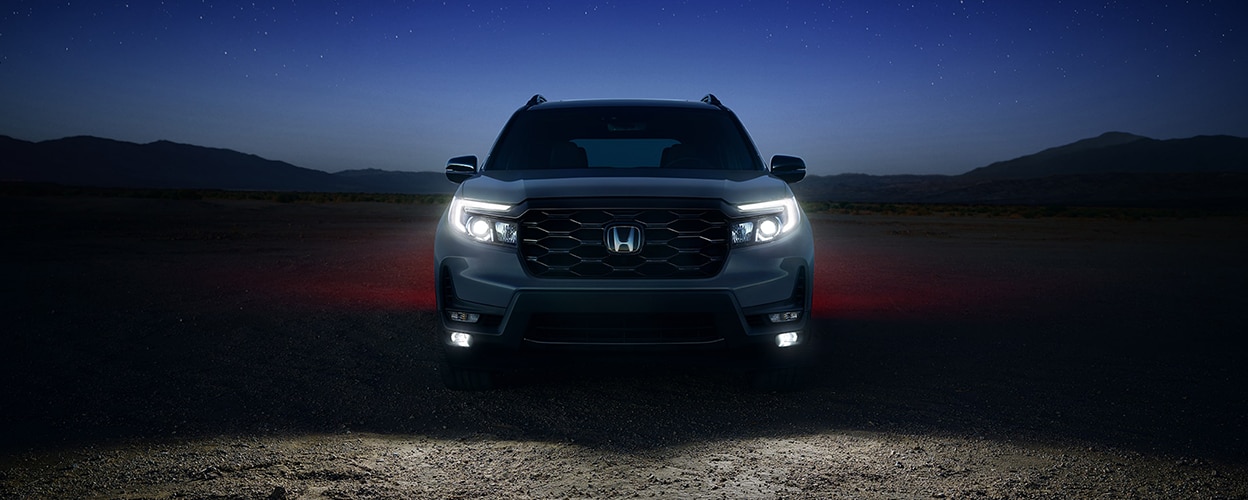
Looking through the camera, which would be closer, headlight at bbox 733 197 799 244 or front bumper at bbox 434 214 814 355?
front bumper at bbox 434 214 814 355

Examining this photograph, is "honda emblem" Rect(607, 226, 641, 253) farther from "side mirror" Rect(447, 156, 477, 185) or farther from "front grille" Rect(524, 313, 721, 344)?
"side mirror" Rect(447, 156, 477, 185)

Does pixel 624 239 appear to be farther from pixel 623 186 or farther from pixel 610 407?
pixel 610 407

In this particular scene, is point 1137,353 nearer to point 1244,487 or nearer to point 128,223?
point 1244,487

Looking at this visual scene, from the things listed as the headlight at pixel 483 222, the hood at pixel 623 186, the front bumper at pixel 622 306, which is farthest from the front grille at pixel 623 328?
the hood at pixel 623 186

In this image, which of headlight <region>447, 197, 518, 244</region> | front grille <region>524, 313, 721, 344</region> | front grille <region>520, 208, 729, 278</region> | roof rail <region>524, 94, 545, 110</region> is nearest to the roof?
roof rail <region>524, 94, 545, 110</region>

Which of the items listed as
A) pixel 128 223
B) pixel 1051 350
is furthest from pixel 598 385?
pixel 128 223

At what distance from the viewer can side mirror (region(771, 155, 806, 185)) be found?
18.8 ft

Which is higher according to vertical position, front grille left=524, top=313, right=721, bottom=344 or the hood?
the hood

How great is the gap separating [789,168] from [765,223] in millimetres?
1185

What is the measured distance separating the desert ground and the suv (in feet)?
1.23

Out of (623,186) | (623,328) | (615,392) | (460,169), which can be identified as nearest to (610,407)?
(615,392)

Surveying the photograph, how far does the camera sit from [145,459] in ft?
12.5

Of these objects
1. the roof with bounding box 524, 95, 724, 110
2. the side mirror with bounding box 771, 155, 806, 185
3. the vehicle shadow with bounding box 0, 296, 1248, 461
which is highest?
the roof with bounding box 524, 95, 724, 110

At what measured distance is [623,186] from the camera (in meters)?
4.65
